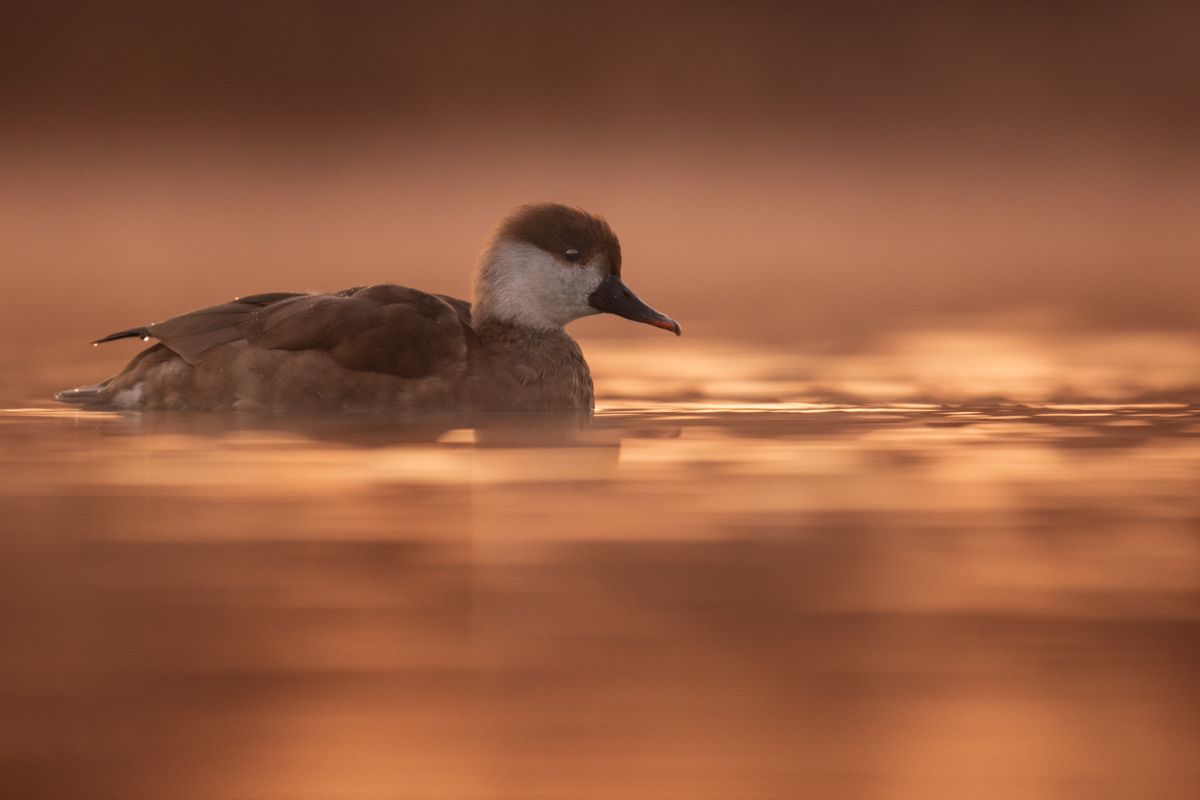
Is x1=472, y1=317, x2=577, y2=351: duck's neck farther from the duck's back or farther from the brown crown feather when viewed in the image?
the brown crown feather

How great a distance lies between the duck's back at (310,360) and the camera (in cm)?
550

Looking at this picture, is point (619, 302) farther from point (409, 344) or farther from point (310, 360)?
point (310, 360)

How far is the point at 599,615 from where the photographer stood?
8.99ft

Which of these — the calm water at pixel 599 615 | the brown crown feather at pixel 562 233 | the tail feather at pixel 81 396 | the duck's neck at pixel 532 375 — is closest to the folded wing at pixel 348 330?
the duck's neck at pixel 532 375

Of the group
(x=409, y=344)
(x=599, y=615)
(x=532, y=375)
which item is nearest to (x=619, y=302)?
(x=532, y=375)

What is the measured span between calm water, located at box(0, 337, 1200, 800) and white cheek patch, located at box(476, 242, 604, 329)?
3.28 ft

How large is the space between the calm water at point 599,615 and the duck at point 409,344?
57 centimetres

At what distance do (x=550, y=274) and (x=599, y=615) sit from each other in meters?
3.23

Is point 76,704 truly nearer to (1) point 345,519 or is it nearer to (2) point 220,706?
(2) point 220,706

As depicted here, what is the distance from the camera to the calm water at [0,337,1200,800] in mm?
2094

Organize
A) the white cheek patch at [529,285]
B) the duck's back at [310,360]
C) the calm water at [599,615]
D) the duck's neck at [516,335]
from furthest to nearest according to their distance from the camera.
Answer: the white cheek patch at [529,285] < the duck's neck at [516,335] < the duck's back at [310,360] < the calm water at [599,615]

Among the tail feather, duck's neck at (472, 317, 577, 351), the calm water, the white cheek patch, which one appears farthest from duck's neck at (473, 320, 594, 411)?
the tail feather

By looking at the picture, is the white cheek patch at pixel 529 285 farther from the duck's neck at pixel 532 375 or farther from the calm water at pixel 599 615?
the calm water at pixel 599 615

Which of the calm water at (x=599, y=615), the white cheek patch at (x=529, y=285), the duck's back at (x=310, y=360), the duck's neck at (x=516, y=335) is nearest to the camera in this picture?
the calm water at (x=599, y=615)
